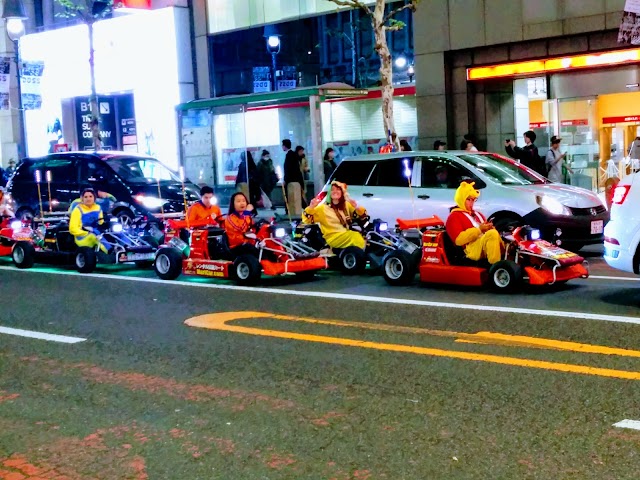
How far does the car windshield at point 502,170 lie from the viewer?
14.5 m

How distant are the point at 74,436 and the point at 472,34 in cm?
1721

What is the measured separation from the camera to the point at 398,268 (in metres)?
12.1

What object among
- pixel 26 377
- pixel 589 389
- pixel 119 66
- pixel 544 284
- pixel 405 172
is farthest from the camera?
pixel 119 66

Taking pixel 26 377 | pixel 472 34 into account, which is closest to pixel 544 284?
pixel 26 377

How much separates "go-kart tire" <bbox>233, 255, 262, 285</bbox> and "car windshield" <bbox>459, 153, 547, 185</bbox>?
4286 millimetres

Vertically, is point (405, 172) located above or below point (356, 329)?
above

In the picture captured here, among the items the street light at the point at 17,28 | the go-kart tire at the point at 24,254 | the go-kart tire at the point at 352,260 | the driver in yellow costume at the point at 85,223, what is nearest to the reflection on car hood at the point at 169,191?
the go-kart tire at the point at 24,254

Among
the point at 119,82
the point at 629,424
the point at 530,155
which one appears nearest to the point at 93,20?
the point at 119,82

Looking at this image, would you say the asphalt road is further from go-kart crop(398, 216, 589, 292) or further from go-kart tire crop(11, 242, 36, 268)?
go-kart tire crop(11, 242, 36, 268)

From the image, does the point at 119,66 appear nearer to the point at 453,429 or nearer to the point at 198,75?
the point at 198,75

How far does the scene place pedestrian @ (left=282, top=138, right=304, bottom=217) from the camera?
21906mm

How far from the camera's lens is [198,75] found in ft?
91.2

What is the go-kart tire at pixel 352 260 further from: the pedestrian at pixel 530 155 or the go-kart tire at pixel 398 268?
the pedestrian at pixel 530 155

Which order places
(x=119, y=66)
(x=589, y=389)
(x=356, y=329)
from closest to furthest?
(x=589, y=389), (x=356, y=329), (x=119, y=66)
